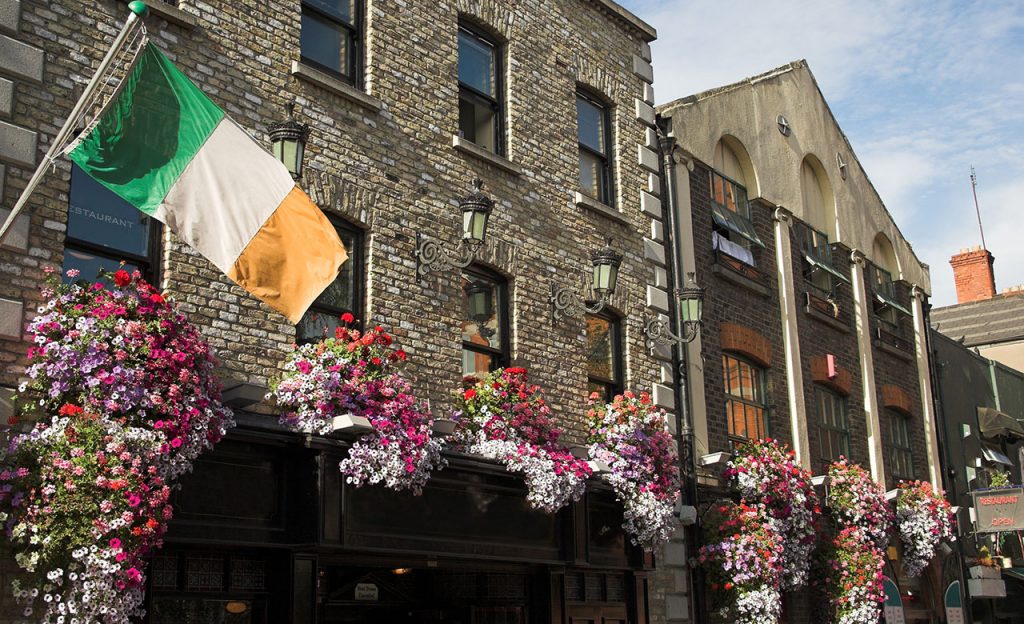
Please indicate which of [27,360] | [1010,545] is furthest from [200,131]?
[1010,545]

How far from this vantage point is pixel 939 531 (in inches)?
787

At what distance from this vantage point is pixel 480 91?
1382 cm

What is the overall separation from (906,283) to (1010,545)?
6.25 metres

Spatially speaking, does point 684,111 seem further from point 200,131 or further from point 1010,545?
point 1010,545

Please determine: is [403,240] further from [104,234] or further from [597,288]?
[104,234]

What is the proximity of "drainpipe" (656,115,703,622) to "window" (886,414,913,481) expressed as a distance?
290 inches

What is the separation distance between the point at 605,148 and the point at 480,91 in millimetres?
2605

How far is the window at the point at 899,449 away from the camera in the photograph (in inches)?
852

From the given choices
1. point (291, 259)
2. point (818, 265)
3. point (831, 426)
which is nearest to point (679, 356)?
point (831, 426)

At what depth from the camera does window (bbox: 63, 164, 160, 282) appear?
9.44 metres

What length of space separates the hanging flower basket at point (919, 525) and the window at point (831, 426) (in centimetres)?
128

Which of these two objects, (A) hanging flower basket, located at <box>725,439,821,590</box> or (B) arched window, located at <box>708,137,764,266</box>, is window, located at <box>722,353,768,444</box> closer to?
(A) hanging flower basket, located at <box>725,439,821,590</box>

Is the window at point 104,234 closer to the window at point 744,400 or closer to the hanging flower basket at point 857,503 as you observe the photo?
the window at point 744,400

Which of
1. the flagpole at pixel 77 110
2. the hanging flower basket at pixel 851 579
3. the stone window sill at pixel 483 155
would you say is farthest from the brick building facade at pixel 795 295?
the flagpole at pixel 77 110
